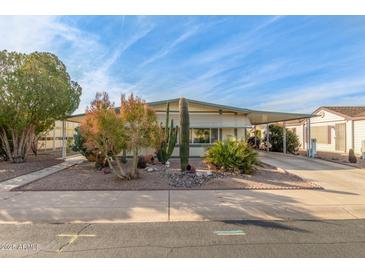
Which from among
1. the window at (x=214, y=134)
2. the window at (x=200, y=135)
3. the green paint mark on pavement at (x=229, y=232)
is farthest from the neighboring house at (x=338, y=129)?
the green paint mark on pavement at (x=229, y=232)

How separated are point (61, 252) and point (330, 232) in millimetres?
4757

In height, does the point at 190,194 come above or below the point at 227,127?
below

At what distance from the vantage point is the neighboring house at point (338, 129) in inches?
781

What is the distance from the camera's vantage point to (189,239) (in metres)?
4.52

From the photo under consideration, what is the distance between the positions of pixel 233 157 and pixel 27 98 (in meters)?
11.2

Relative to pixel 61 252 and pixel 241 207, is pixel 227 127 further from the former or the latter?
pixel 61 252

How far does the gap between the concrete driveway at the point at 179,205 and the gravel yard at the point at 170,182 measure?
0.59m

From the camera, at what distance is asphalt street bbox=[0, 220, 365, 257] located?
4.00 metres

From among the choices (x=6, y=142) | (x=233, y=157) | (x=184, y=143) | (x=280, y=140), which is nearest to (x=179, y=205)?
(x=184, y=143)

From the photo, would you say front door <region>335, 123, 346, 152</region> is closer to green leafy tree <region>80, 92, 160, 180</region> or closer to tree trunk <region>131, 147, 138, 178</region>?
green leafy tree <region>80, 92, 160, 180</region>

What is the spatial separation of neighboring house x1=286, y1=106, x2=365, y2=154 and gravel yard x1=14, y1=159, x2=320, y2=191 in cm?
1093

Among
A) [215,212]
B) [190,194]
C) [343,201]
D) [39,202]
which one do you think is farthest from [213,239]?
[39,202]

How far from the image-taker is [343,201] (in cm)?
697

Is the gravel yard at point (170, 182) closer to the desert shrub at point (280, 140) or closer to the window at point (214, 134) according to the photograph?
the window at point (214, 134)
